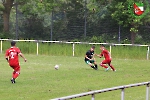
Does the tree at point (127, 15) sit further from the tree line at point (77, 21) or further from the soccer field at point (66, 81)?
the soccer field at point (66, 81)

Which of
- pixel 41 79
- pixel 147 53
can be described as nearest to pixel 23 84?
pixel 41 79

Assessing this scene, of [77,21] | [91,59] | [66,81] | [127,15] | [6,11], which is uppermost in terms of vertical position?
[6,11]

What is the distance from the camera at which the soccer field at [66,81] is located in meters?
15.6

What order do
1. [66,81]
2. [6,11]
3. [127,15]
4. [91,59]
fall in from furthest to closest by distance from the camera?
[6,11]
[127,15]
[91,59]
[66,81]

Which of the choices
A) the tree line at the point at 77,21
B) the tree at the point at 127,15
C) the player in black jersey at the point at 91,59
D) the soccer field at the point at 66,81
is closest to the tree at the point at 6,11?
the tree line at the point at 77,21

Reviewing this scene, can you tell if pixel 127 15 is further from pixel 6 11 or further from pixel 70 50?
pixel 6 11

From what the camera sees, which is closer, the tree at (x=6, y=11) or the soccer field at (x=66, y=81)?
the soccer field at (x=66, y=81)

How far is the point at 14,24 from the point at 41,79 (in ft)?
80.5

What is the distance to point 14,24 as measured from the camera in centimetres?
4497

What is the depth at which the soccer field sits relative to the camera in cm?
1565

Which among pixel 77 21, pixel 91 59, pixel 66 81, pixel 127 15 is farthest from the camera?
pixel 77 21

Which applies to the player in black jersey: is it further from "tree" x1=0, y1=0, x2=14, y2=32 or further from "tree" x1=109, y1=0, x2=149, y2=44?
"tree" x1=0, y1=0, x2=14, y2=32

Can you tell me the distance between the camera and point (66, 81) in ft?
67.1

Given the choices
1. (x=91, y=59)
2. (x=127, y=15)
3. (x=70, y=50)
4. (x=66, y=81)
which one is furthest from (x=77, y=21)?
(x=66, y=81)
